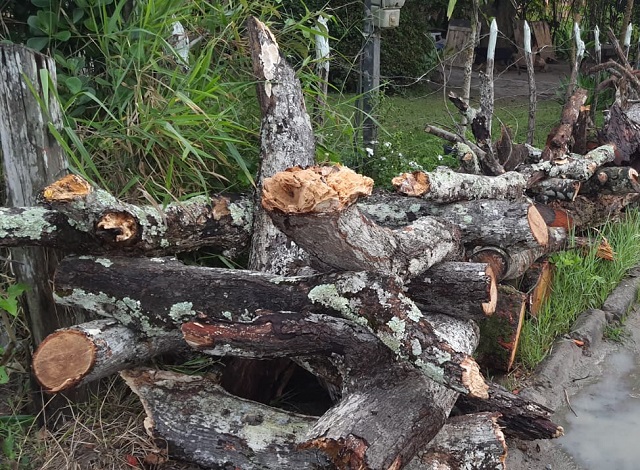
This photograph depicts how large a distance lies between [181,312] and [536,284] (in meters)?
2.29

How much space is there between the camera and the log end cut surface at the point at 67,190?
2.45m

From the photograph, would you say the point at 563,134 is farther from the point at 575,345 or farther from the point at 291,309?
the point at 291,309

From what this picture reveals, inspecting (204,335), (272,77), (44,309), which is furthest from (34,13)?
(204,335)

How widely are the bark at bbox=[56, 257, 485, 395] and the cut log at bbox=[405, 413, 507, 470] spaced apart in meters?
0.48

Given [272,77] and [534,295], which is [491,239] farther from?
[272,77]

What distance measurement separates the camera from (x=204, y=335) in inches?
94.5

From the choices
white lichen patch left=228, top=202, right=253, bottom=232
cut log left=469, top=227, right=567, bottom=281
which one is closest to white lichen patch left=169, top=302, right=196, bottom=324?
white lichen patch left=228, top=202, right=253, bottom=232

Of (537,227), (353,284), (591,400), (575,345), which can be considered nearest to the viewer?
(353,284)

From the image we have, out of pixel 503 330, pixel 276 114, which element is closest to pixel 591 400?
pixel 503 330

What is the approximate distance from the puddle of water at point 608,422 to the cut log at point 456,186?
115 centimetres

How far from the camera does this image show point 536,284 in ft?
13.2

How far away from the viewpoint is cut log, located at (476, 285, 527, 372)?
3527 mm

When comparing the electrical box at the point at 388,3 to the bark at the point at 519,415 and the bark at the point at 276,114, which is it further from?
the bark at the point at 519,415

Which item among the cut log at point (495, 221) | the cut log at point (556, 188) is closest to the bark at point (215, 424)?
the cut log at point (495, 221)
